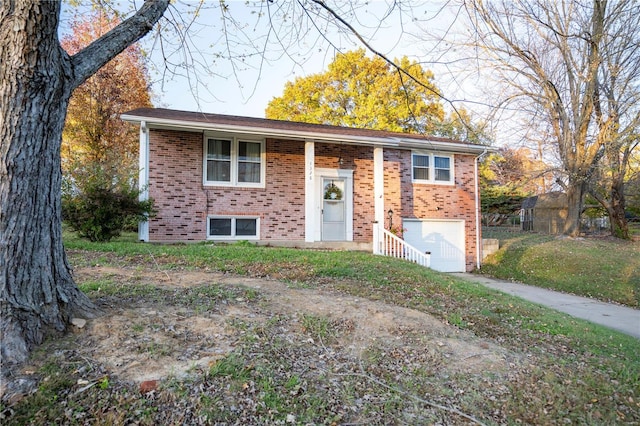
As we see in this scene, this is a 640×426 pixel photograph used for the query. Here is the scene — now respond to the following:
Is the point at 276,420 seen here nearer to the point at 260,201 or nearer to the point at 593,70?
the point at 260,201

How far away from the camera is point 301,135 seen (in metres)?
10.9

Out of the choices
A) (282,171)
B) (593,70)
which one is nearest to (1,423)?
(282,171)

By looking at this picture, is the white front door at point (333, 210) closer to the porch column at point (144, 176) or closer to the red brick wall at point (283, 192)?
the red brick wall at point (283, 192)

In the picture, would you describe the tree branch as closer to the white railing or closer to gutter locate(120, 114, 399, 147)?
gutter locate(120, 114, 399, 147)

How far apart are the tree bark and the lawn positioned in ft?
0.98

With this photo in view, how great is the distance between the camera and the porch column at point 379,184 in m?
12.0

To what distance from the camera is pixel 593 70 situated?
12.7 meters

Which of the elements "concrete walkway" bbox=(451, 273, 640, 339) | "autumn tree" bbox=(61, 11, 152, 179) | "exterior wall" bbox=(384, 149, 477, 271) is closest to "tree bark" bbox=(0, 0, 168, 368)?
"concrete walkway" bbox=(451, 273, 640, 339)

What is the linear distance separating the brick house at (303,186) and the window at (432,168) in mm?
36

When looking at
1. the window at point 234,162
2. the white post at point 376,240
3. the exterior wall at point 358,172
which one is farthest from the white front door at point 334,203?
the window at point 234,162

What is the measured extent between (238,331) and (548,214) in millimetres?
21240

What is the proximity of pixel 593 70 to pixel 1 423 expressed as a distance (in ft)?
55.0

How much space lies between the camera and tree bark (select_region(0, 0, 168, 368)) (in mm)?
2576

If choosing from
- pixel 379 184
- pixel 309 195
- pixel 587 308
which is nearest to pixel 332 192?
pixel 309 195
